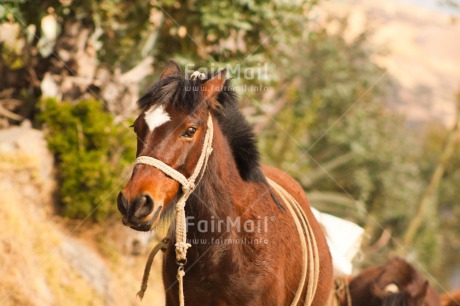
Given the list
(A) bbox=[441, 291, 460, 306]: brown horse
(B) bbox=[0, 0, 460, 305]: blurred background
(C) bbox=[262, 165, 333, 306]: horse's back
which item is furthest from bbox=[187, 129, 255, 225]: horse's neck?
(A) bbox=[441, 291, 460, 306]: brown horse

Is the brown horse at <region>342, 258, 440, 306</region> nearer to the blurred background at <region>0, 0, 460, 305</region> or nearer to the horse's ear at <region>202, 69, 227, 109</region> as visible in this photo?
the blurred background at <region>0, 0, 460, 305</region>

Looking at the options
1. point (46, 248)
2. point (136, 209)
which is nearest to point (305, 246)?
point (136, 209)

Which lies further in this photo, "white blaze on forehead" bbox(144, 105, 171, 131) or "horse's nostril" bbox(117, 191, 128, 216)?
"white blaze on forehead" bbox(144, 105, 171, 131)

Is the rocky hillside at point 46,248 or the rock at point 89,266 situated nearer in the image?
the rocky hillside at point 46,248

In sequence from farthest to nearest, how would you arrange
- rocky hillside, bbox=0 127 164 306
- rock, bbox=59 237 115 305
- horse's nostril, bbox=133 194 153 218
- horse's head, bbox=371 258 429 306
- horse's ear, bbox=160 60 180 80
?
rock, bbox=59 237 115 305 < rocky hillside, bbox=0 127 164 306 < horse's head, bbox=371 258 429 306 < horse's ear, bbox=160 60 180 80 < horse's nostril, bbox=133 194 153 218

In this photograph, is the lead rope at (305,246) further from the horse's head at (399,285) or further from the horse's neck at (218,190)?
the horse's head at (399,285)

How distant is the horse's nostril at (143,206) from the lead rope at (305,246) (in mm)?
1427

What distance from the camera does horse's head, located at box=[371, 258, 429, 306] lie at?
19.2ft

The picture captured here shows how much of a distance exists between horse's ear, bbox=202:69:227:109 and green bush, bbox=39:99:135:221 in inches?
198

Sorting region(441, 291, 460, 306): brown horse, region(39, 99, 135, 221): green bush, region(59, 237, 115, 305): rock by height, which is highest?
region(39, 99, 135, 221): green bush

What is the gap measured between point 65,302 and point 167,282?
3.82 m

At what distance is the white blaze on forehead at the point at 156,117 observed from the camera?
3459 mm

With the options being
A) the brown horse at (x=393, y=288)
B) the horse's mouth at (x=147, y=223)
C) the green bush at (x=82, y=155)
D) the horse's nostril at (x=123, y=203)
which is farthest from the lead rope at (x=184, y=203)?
the green bush at (x=82, y=155)

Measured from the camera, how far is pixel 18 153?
7879 mm
